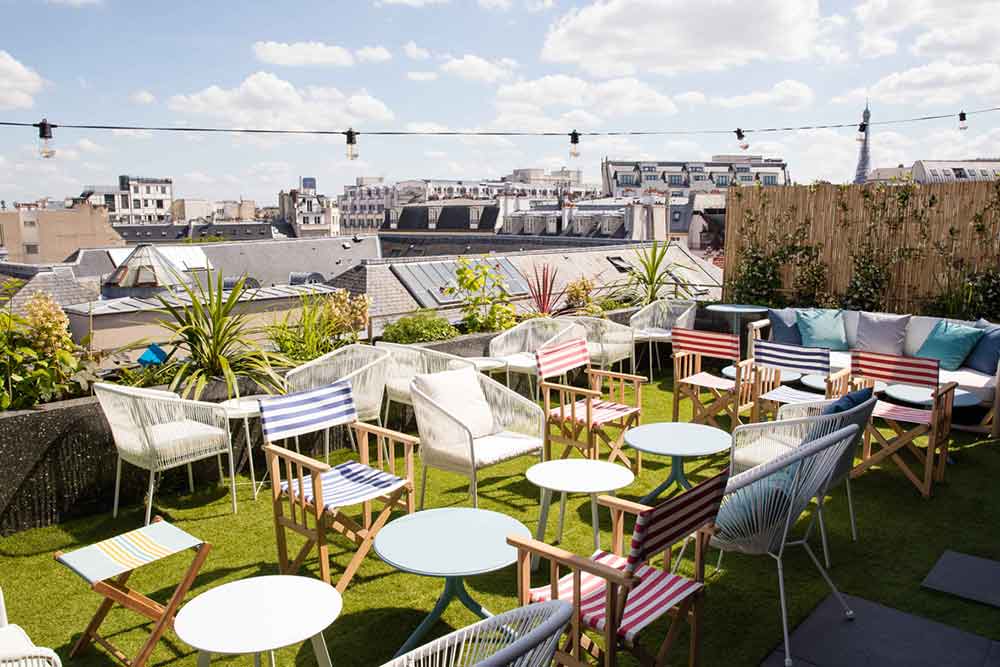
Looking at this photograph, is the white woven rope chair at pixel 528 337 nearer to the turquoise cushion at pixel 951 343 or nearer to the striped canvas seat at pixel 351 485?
the striped canvas seat at pixel 351 485

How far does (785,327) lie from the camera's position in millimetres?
7578

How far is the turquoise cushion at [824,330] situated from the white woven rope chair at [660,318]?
1238mm

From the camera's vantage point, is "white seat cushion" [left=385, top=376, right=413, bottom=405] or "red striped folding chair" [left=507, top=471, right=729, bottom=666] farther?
"white seat cushion" [left=385, top=376, right=413, bottom=405]

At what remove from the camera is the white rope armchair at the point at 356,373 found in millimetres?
5305

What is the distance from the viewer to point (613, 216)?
158 feet

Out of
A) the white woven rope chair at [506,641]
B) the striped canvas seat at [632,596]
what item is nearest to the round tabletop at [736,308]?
the striped canvas seat at [632,596]

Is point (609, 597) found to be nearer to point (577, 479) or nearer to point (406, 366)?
point (577, 479)

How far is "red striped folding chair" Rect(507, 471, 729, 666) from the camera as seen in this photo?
2420 mm

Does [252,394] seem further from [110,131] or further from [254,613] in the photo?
[110,131]

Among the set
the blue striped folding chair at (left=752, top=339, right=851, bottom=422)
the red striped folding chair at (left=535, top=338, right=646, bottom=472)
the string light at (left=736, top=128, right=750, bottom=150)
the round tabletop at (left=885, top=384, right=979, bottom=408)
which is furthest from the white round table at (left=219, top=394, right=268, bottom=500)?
the string light at (left=736, top=128, right=750, bottom=150)

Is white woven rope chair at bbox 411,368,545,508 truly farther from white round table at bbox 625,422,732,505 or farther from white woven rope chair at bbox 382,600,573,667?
white woven rope chair at bbox 382,600,573,667

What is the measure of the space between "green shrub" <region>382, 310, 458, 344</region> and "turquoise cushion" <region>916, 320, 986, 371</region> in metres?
4.24

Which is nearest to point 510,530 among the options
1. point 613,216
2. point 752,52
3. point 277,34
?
point 752,52

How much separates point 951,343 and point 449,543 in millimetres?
5444
